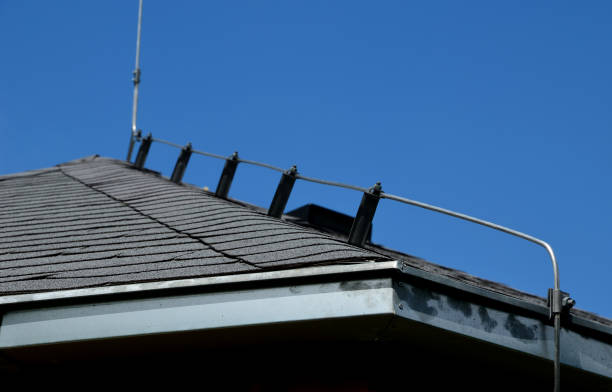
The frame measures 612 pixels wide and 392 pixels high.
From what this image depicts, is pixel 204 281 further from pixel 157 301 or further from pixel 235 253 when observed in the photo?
pixel 235 253

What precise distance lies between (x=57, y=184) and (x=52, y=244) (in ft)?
7.14

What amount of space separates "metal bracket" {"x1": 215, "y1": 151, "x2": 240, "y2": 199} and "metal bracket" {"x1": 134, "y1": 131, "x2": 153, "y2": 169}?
1.65 metres

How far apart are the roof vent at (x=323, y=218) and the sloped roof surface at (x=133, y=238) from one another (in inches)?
A: 44.2

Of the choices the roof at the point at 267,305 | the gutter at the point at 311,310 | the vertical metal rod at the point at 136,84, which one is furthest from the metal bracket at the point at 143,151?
the gutter at the point at 311,310

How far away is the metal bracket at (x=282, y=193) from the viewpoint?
4586 mm

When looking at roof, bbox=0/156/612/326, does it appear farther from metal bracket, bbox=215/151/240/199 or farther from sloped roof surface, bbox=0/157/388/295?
metal bracket, bbox=215/151/240/199

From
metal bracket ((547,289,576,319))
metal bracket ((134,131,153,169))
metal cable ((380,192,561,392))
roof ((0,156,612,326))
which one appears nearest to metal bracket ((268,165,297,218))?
roof ((0,156,612,326))

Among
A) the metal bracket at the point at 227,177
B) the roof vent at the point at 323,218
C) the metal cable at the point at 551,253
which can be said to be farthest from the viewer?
the roof vent at the point at 323,218

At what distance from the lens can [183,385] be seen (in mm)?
3084

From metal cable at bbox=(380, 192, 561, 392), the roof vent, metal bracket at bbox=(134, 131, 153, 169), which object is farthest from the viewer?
metal bracket at bbox=(134, 131, 153, 169)

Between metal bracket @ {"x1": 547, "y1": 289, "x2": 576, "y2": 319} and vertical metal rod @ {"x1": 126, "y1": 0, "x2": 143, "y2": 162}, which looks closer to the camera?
metal bracket @ {"x1": 547, "y1": 289, "x2": 576, "y2": 319}

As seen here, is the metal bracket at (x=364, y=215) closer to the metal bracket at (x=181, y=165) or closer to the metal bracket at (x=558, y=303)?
the metal bracket at (x=558, y=303)

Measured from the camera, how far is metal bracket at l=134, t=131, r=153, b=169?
7.01 m

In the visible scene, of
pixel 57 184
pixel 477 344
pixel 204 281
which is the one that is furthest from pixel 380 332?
pixel 57 184
